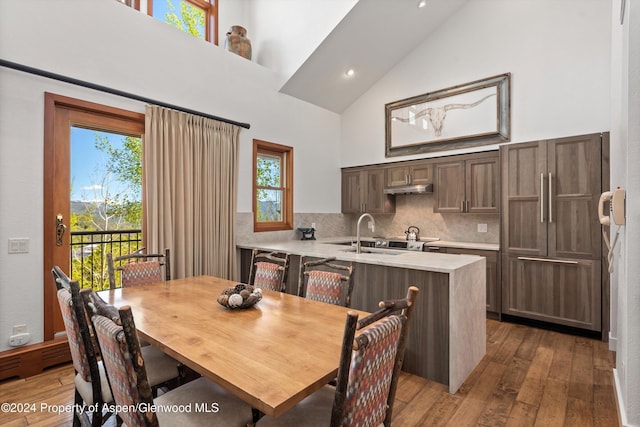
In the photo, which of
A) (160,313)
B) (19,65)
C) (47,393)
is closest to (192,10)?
(19,65)

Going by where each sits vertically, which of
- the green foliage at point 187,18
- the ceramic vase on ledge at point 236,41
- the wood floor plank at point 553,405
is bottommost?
the wood floor plank at point 553,405

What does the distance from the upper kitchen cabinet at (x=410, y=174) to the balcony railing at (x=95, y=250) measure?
3512mm

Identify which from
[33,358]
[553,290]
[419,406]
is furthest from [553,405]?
[33,358]

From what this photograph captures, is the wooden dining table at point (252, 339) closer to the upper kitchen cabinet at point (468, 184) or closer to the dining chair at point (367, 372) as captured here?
the dining chair at point (367, 372)

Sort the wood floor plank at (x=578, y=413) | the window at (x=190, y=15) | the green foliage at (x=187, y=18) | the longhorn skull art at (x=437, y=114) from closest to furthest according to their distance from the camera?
1. the wood floor plank at (x=578, y=413)
2. the window at (x=190, y=15)
3. the green foliage at (x=187, y=18)
4. the longhorn skull art at (x=437, y=114)

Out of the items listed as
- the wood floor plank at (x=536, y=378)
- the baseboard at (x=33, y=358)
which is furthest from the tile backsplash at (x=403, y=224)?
the baseboard at (x=33, y=358)

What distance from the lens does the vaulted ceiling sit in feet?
13.5

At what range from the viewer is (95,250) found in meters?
3.40

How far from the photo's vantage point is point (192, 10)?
164 inches

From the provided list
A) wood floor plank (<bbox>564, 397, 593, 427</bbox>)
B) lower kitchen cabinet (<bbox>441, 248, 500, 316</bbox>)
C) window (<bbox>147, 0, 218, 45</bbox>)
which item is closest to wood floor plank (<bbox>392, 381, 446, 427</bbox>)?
wood floor plank (<bbox>564, 397, 593, 427</bbox>)

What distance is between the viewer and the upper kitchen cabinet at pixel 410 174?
467cm

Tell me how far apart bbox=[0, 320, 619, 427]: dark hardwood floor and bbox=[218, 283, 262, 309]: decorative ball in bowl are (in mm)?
1164

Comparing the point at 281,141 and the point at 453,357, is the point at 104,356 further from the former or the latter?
the point at 281,141

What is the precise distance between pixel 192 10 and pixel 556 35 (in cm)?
441
